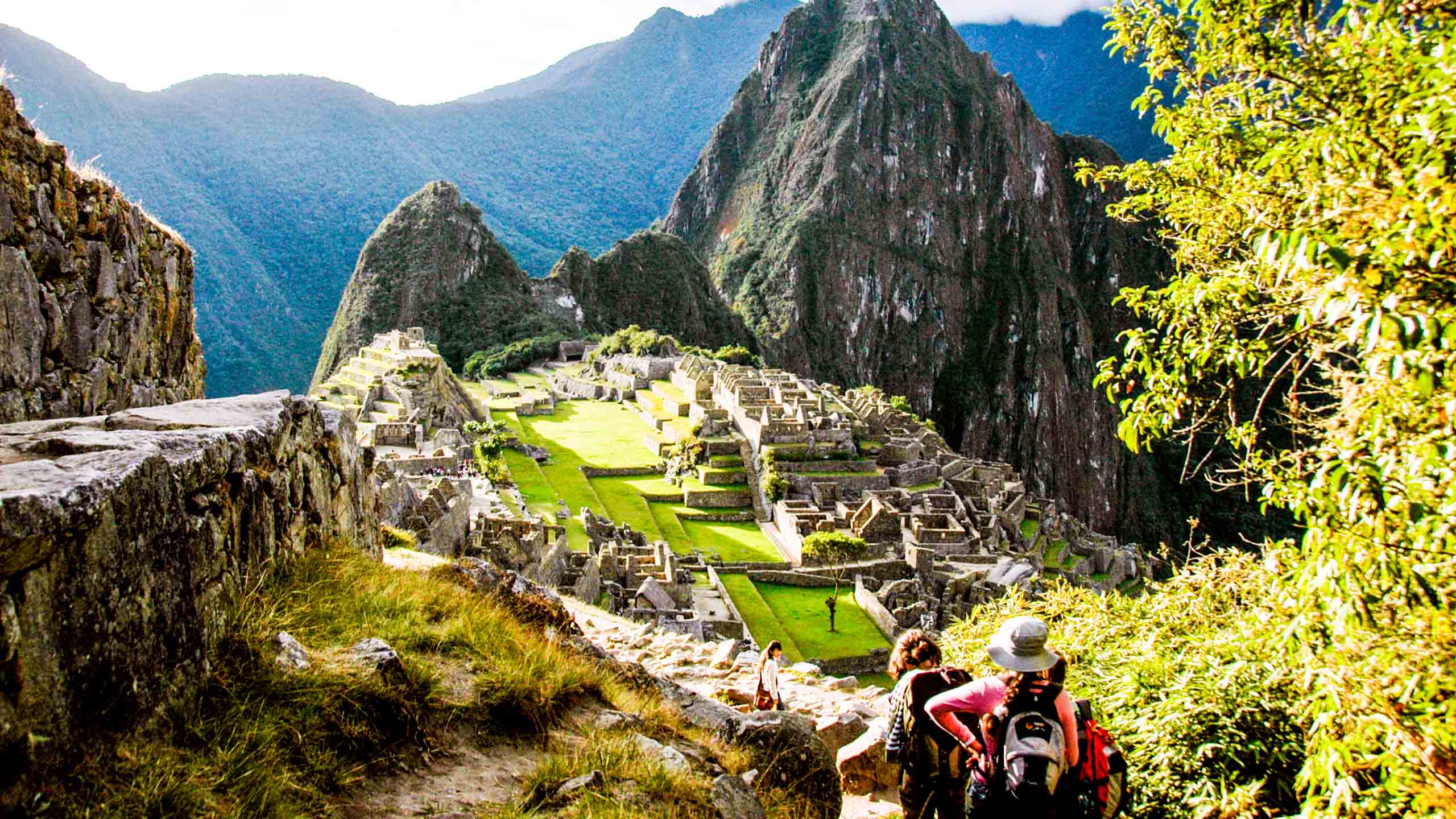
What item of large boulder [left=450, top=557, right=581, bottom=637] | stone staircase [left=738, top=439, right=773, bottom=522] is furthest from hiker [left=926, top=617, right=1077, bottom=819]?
stone staircase [left=738, top=439, right=773, bottom=522]

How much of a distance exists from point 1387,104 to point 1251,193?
2.06 feet

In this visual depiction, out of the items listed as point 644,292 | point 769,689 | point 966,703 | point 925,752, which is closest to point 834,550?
point 769,689

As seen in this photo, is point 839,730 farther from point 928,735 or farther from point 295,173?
point 295,173

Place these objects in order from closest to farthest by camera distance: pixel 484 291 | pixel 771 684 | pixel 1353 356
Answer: pixel 1353 356 → pixel 771 684 → pixel 484 291

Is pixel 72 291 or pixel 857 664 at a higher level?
pixel 72 291

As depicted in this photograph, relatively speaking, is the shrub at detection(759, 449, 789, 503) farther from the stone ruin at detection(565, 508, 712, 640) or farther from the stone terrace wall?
the stone terrace wall

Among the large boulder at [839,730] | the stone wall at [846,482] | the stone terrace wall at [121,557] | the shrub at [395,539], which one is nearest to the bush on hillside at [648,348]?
the stone wall at [846,482]

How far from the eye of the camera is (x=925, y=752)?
423cm

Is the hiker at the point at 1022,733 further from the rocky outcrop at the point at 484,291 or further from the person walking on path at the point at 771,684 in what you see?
the rocky outcrop at the point at 484,291

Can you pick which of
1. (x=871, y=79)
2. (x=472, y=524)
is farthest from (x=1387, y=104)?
(x=871, y=79)

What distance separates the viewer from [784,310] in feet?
447

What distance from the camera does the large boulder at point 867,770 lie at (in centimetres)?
Result: 601

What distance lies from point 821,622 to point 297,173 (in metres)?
110

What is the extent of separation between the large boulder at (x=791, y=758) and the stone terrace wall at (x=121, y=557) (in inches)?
110
